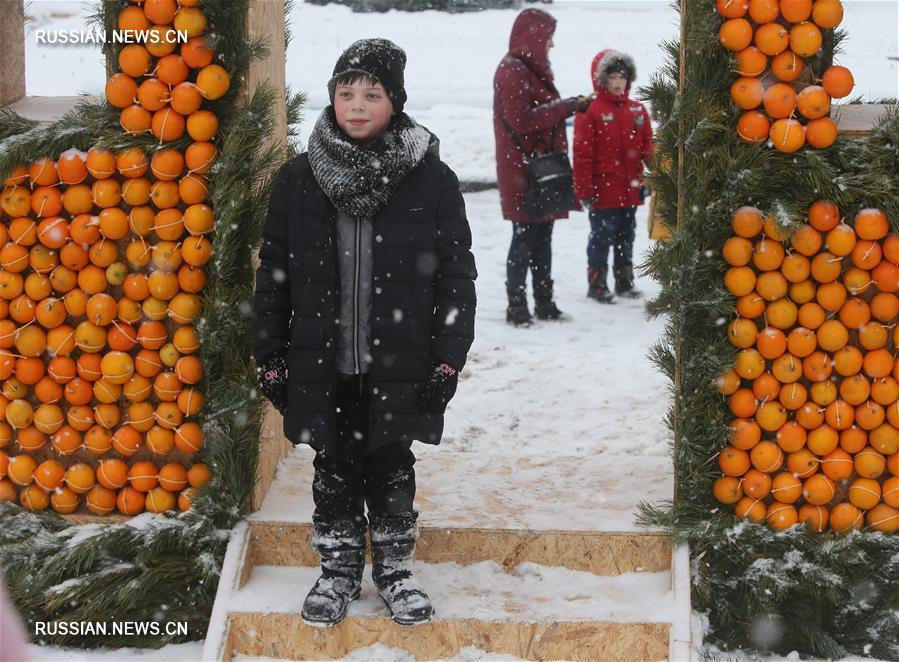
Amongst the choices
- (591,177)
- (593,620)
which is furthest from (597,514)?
(591,177)

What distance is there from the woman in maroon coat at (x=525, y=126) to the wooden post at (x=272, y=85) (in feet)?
8.80

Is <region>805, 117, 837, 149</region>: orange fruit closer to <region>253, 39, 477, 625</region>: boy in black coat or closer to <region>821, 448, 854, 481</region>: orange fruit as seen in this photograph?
<region>821, 448, 854, 481</region>: orange fruit

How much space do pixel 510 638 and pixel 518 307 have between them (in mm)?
3922

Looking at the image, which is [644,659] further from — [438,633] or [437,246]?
[437,246]

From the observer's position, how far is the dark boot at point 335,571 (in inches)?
136

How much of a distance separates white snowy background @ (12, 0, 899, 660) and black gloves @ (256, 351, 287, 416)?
2.78ft

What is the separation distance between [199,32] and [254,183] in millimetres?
525

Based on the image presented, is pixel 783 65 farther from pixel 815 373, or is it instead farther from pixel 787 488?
pixel 787 488

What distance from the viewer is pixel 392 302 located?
130 inches

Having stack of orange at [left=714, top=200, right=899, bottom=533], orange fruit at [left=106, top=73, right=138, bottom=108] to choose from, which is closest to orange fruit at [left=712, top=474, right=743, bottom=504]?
stack of orange at [left=714, top=200, right=899, bottom=533]

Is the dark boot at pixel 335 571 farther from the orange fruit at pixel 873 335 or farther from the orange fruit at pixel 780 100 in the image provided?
the orange fruit at pixel 780 100

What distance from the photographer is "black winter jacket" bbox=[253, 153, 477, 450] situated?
10.8 ft

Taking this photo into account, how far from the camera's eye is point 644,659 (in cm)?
350

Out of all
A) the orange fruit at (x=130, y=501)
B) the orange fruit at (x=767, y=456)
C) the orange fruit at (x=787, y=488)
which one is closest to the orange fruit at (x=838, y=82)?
the orange fruit at (x=767, y=456)
